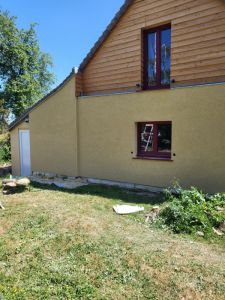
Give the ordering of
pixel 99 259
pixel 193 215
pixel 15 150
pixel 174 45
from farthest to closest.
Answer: pixel 15 150 < pixel 174 45 < pixel 193 215 < pixel 99 259

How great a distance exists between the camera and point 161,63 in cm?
826

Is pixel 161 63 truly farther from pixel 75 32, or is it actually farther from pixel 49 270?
pixel 75 32

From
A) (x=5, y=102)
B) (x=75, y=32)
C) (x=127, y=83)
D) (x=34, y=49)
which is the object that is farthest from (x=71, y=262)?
(x=34, y=49)

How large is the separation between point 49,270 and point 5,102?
73.8 feet

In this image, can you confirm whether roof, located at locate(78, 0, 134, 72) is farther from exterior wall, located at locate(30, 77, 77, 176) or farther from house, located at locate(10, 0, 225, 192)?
exterior wall, located at locate(30, 77, 77, 176)

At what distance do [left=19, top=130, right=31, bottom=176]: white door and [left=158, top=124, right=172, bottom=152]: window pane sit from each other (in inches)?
293

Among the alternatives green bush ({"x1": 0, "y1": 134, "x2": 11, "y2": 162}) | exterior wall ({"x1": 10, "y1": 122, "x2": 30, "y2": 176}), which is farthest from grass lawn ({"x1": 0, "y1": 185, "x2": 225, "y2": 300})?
green bush ({"x1": 0, "y1": 134, "x2": 11, "y2": 162})

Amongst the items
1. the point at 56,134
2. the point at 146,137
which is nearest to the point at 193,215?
the point at 146,137

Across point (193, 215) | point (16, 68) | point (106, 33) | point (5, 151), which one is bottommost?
point (193, 215)

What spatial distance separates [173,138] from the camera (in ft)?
25.6

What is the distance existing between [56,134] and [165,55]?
18.7ft

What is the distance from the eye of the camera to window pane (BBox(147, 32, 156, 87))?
8422 mm

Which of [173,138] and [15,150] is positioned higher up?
[173,138]

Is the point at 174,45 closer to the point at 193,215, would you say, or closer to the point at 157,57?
the point at 157,57
